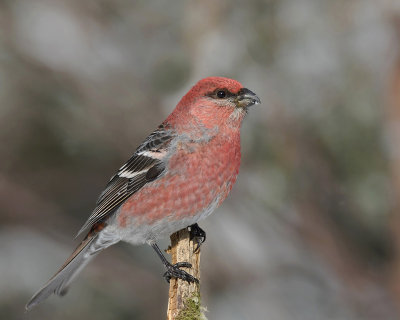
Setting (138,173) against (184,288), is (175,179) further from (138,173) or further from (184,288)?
(184,288)

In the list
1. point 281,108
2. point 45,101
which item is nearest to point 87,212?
point 45,101

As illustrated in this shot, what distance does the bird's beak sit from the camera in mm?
4146

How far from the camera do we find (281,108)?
925 cm

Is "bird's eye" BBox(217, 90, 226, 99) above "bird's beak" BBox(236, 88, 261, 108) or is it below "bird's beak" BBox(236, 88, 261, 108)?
above

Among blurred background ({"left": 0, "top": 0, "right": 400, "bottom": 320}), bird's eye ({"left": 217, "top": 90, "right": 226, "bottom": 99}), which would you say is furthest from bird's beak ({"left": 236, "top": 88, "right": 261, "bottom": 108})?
blurred background ({"left": 0, "top": 0, "right": 400, "bottom": 320})

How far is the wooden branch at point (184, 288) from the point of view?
140 inches

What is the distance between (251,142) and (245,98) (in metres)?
4.85

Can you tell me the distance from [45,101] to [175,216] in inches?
225

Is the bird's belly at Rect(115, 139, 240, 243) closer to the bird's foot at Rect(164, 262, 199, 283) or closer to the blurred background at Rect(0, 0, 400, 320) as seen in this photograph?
the bird's foot at Rect(164, 262, 199, 283)

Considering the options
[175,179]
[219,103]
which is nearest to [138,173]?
[175,179]

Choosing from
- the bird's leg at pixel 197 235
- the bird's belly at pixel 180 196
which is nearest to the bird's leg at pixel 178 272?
the bird's belly at pixel 180 196

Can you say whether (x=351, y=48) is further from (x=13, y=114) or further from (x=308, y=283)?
(x=13, y=114)

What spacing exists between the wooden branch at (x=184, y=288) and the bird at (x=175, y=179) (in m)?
0.09

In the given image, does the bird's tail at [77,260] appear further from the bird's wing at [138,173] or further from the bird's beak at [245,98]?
the bird's beak at [245,98]
